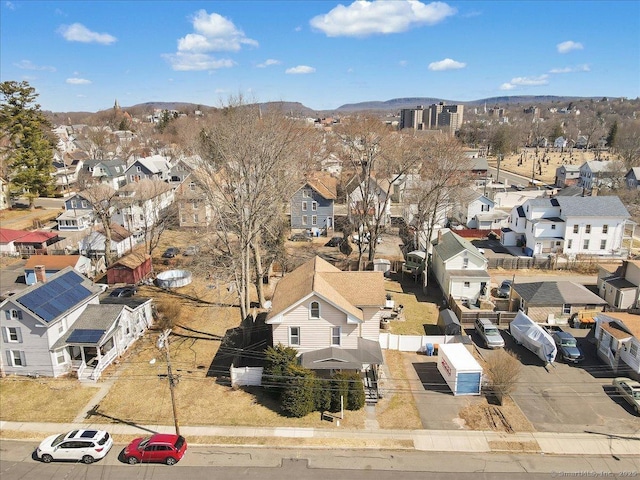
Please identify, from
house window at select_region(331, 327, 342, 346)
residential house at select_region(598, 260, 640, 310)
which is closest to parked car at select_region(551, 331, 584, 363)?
residential house at select_region(598, 260, 640, 310)

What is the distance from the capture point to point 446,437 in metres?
22.9

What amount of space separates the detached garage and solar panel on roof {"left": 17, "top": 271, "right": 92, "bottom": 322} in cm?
2454

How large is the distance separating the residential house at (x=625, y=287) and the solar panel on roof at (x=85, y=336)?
128 ft

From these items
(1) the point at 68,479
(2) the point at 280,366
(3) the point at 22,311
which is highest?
(3) the point at 22,311

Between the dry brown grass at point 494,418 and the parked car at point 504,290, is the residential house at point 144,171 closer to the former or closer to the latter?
the parked car at point 504,290

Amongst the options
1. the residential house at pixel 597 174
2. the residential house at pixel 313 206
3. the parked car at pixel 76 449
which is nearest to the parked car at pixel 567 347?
the parked car at pixel 76 449

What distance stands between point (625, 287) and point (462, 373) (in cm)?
2015

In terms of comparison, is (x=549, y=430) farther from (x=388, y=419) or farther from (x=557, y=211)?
(x=557, y=211)

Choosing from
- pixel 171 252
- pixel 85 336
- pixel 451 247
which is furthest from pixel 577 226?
pixel 85 336

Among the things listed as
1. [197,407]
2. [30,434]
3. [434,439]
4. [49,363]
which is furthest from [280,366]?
[49,363]

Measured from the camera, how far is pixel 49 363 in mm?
28547

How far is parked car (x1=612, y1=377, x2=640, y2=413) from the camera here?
24844mm

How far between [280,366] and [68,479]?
1108cm

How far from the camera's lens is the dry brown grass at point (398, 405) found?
2386 cm
